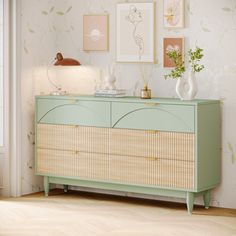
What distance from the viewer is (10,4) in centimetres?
724

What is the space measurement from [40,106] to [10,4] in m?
1.06

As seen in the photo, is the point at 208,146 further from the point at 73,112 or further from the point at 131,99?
the point at 73,112

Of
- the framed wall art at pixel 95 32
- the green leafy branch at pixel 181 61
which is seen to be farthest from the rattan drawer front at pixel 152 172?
the framed wall art at pixel 95 32

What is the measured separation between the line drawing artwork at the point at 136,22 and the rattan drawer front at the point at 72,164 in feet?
3.70

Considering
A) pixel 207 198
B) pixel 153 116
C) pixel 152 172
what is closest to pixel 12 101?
pixel 153 116

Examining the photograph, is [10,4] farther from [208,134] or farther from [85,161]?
[208,134]

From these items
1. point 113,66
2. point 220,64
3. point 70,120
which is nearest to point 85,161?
point 70,120

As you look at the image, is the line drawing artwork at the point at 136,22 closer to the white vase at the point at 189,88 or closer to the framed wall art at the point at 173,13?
the framed wall art at the point at 173,13

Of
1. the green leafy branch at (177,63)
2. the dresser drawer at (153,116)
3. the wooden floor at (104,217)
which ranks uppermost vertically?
the green leafy branch at (177,63)

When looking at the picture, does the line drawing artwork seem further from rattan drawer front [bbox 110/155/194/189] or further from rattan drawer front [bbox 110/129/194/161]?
rattan drawer front [bbox 110/155/194/189]

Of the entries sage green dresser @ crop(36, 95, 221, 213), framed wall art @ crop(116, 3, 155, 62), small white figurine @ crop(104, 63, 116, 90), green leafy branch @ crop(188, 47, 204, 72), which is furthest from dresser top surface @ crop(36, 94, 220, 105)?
framed wall art @ crop(116, 3, 155, 62)

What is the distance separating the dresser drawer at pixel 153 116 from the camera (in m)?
→ 6.50

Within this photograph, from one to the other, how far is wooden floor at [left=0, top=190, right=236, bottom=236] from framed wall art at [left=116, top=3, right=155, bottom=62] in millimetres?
1434

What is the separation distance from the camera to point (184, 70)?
6.82 m
